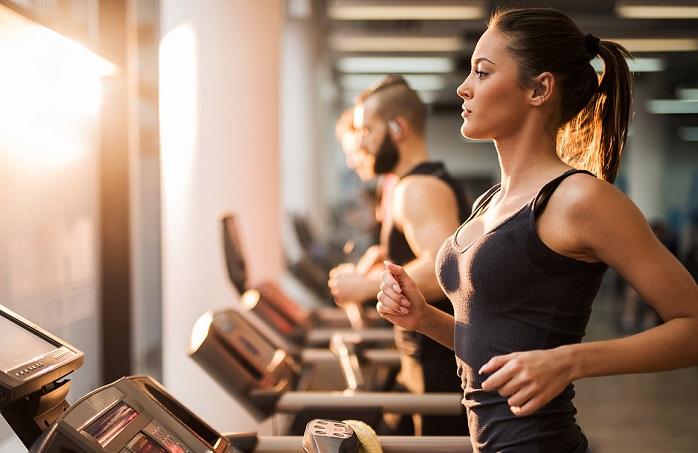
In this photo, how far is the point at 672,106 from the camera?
448 inches

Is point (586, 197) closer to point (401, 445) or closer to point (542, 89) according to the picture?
point (542, 89)

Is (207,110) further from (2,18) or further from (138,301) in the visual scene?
(2,18)

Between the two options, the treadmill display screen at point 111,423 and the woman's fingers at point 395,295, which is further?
the woman's fingers at point 395,295

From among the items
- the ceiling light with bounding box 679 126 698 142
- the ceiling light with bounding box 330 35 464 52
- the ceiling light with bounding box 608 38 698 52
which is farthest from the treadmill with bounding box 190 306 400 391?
the ceiling light with bounding box 679 126 698 142

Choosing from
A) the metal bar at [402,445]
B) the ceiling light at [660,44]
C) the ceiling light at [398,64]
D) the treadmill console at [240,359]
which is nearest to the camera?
the metal bar at [402,445]

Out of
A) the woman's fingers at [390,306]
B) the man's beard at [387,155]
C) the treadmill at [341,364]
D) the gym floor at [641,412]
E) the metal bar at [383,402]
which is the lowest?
the gym floor at [641,412]

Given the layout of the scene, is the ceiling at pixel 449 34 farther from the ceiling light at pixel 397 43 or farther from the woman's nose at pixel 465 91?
the woman's nose at pixel 465 91

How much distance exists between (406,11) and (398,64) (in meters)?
2.77

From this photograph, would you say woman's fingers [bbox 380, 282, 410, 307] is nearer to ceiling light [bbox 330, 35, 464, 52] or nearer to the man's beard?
the man's beard

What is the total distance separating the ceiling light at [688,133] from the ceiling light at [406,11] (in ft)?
17.7

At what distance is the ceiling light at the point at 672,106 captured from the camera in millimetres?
11156

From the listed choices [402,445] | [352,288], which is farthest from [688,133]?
[402,445]

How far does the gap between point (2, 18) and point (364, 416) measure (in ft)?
4.50

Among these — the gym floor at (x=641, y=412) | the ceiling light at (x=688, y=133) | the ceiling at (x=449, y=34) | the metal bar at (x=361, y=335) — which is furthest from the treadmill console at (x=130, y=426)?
the ceiling light at (x=688, y=133)
